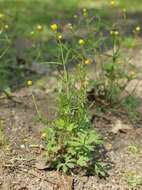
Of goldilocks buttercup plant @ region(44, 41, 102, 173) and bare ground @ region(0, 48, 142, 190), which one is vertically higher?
goldilocks buttercup plant @ region(44, 41, 102, 173)

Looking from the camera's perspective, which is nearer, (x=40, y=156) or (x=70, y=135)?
→ (x=70, y=135)

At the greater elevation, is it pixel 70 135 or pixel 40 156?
pixel 70 135

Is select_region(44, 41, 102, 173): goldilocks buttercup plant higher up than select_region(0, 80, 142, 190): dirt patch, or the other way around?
select_region(44, 41, 102, 173): goldilocks buttercup plant

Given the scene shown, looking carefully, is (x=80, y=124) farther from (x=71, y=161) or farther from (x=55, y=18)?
(x=55, y=18)

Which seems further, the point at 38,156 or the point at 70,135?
the point at 38,156

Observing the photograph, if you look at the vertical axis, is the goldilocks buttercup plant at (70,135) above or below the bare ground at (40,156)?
above

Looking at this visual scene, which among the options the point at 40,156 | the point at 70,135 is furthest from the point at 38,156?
the point at 70,135

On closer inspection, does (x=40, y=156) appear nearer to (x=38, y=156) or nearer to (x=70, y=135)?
(x=38, y=156)

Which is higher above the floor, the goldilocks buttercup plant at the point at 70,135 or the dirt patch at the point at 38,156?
the goldilocks buttercup plant at the point at 70,135
